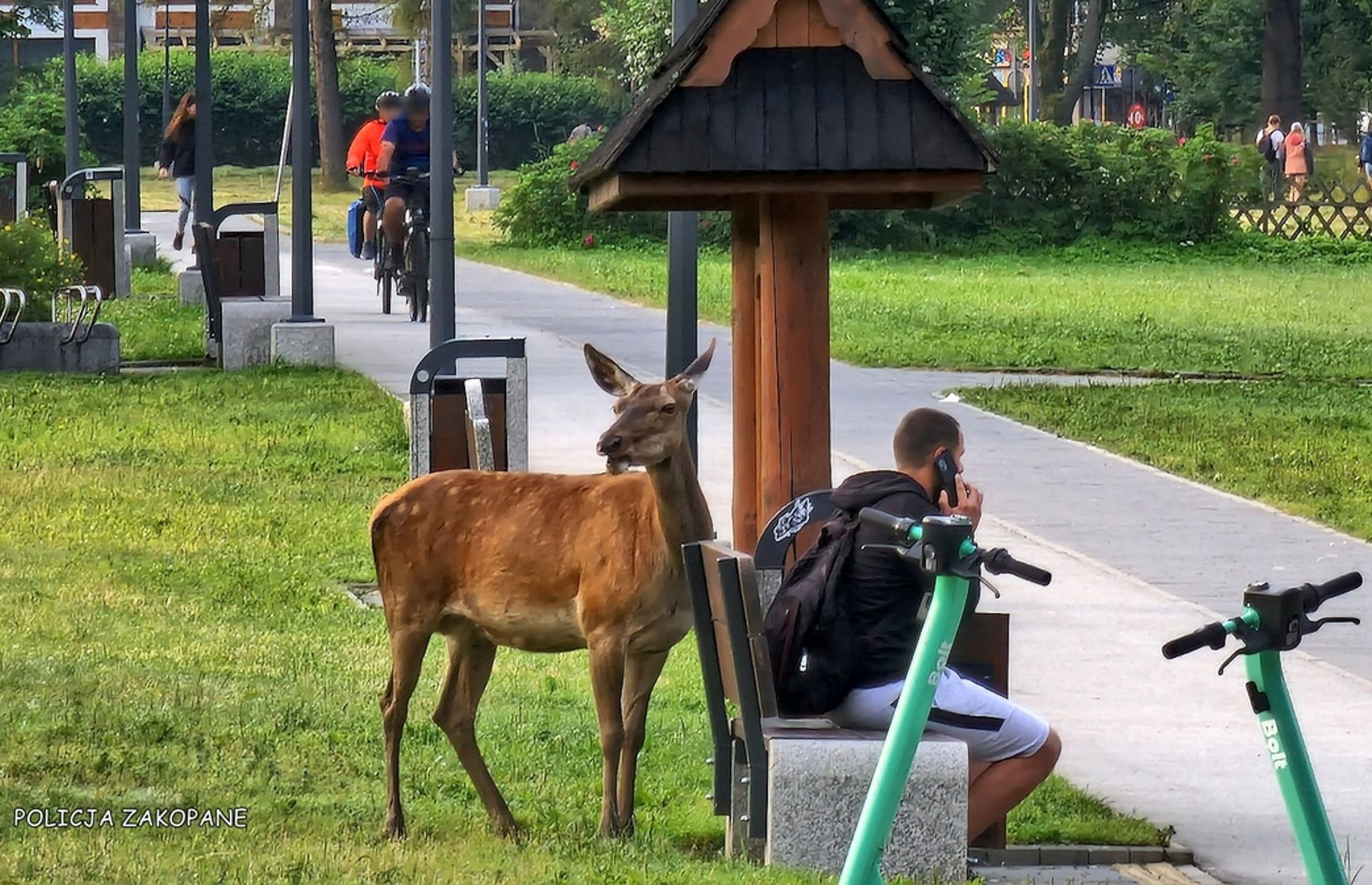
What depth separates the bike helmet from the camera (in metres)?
22.0

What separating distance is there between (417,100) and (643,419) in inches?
624

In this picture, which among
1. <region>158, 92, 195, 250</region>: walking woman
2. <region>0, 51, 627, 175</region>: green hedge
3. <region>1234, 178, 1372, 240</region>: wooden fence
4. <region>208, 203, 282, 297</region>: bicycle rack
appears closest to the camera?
<region>208, 203, 282, 297</region>: bicycle rack

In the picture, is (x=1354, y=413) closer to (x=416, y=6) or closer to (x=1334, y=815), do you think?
(x=1334, y=815)

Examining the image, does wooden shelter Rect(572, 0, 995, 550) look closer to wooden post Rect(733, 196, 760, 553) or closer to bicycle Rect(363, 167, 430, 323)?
wooden post Rect(733, 196, 760, 553)

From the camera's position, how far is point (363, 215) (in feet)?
87.7

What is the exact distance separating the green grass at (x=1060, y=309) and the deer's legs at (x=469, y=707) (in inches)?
513

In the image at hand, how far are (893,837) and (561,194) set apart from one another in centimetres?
3075

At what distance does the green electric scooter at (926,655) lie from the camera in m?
4.85

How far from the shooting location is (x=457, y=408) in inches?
485

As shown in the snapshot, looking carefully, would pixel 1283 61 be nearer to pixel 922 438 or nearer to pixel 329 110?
pixel 329 110

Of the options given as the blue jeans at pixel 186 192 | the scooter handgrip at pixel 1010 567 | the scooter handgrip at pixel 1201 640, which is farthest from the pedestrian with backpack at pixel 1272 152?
the scooter handgrip at pixel 1201 640

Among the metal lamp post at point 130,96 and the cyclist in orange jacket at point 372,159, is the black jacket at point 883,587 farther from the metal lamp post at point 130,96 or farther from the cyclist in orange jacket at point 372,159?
the metal lamp post at point 130,96

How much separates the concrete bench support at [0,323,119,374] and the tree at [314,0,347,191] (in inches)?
1471

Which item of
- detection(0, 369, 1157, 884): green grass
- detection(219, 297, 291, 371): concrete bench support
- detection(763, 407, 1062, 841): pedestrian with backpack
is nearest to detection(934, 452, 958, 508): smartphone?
detection(763, 407, 1062, 841): pedestrian with backpack
